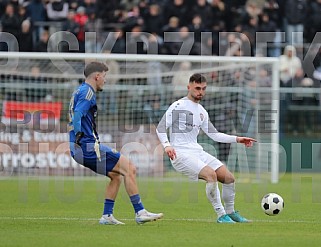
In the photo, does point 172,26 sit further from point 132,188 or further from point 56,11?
point 132,188

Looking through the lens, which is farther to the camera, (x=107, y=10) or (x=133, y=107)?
(x=107, y=10)

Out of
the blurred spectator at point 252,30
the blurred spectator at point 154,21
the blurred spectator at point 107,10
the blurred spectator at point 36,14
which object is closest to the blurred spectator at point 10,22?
the blurred spectator at point 36,14

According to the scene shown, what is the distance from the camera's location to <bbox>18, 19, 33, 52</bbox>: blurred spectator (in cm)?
2259

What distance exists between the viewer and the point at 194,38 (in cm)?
2306

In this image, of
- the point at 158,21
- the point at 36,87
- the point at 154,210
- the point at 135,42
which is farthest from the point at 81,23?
the point at 154,210

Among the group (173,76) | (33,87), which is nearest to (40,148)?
(33,87)

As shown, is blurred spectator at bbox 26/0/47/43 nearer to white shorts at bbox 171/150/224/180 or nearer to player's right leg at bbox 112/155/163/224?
white shorts at bbox 171/150/224/180

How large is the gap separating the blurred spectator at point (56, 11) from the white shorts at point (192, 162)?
13081mm

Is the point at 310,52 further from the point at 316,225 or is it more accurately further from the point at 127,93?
the point at 316,225

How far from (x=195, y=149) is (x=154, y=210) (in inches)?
89.8

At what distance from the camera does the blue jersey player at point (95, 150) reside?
10766mm

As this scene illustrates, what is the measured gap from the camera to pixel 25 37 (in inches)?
894

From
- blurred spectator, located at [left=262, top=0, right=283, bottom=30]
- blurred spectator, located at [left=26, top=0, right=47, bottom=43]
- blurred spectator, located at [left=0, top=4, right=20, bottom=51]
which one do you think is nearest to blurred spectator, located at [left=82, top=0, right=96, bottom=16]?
blurred spectator, located at [left=26, top=0, right=47, bottom=43]

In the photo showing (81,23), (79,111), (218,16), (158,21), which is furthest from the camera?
(218,16)
